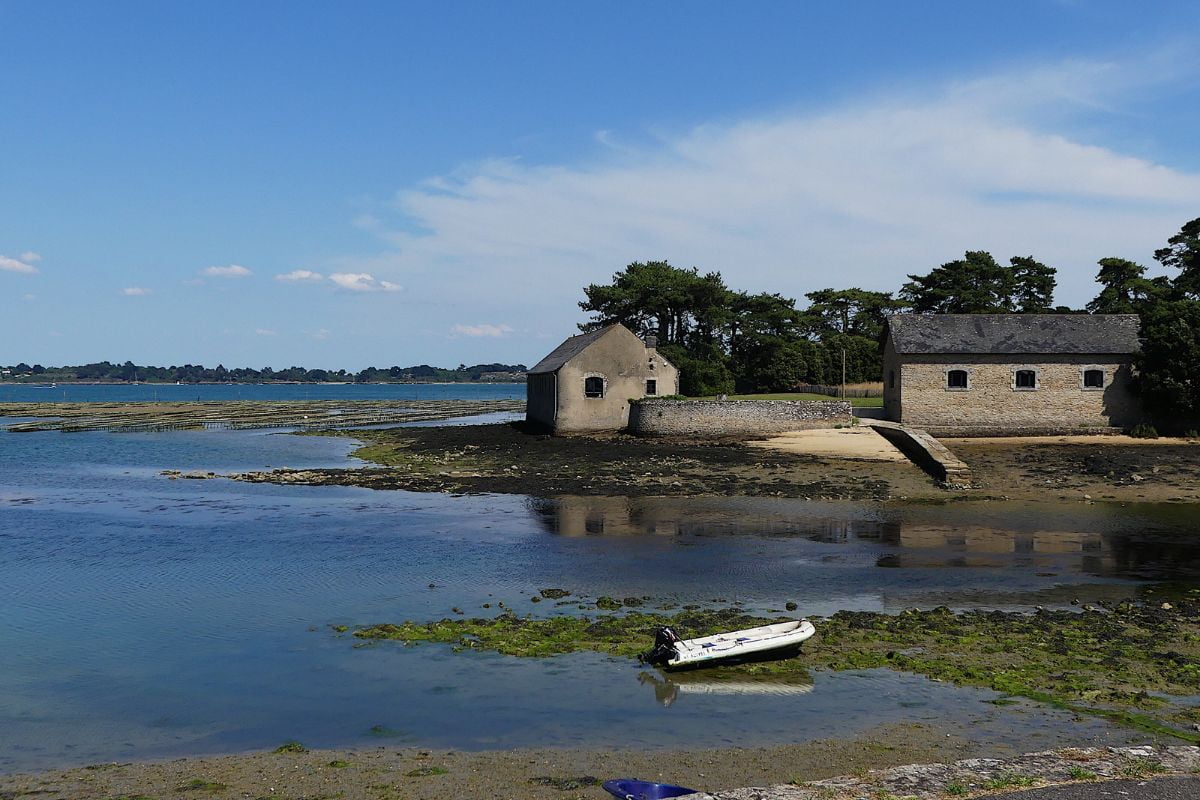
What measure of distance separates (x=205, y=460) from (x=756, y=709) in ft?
154

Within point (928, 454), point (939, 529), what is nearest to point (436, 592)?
point (939, 529)

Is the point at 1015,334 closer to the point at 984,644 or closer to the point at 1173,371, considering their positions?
the point at 1173,371

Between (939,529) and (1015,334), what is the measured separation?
24.0 meters

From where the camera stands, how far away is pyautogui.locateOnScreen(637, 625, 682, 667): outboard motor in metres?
14.7

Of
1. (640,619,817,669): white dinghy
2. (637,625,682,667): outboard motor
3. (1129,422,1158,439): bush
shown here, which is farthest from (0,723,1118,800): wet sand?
(1129,422,1158,439): bush

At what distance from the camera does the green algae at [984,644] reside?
13.3m

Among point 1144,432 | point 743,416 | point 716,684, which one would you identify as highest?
point 743,416

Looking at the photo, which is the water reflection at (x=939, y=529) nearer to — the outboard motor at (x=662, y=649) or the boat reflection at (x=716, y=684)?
the boat reflection at (x=716, y=684)

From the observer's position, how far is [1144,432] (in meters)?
45.3

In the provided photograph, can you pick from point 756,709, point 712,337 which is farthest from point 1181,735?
point 712,337

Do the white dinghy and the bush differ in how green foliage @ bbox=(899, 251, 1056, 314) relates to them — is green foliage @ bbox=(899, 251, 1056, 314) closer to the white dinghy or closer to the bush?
the bush

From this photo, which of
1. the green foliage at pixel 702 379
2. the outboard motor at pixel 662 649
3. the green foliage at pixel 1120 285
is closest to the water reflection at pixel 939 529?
the outboard motor at pixel 662 649

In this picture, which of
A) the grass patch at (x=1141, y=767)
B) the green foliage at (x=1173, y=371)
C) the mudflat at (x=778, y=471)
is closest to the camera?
the grass patch at (x=1141, y=767)

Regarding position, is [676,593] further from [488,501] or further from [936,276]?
[936,276]
